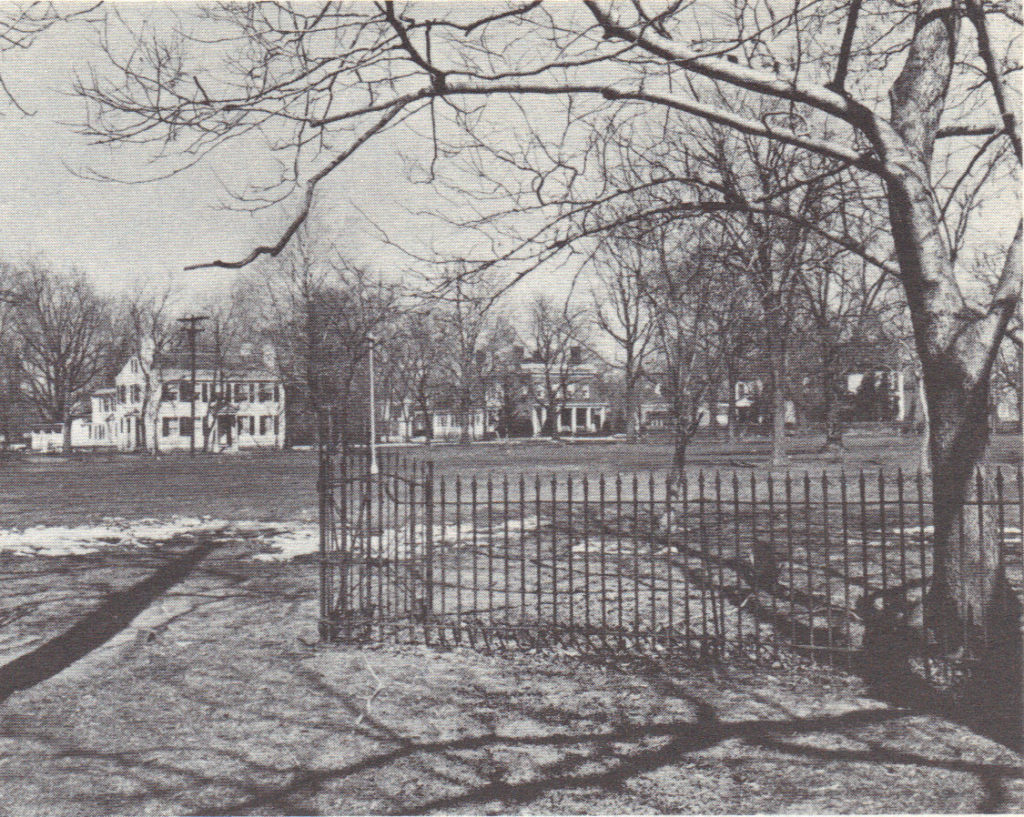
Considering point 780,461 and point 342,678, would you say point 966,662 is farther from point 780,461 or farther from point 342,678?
point 780,461

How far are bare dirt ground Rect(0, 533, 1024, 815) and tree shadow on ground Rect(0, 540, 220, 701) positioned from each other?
36 millimetres

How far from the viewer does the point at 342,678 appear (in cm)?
619

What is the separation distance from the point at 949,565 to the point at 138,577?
9160 millimetres

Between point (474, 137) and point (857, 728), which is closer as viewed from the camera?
point (857, 728)

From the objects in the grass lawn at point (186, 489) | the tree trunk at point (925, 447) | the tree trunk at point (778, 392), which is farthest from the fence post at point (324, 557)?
the tree trunk at point (778, 392)

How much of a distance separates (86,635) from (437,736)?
430 centimetres

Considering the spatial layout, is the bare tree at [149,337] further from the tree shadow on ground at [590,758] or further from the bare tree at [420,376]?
the tree shadow on ground at [590,758]

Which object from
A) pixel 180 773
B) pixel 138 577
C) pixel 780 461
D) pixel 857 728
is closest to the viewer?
pixel 180 773

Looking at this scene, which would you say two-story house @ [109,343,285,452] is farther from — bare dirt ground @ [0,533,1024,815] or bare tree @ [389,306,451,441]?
bare dirt ground @ [0,533,1024,815]

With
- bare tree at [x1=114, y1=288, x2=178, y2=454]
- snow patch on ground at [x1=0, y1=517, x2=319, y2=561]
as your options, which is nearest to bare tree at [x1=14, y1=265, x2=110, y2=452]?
Answer: bare tree at [x1=114, y1=288, x2=178, y2=454]

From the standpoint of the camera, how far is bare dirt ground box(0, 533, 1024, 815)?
4.12m

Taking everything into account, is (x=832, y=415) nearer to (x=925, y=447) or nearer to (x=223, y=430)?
(x=925, y=447)

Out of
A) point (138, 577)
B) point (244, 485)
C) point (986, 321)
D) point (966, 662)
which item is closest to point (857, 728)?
point (966, 662)

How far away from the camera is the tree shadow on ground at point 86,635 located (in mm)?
6344
